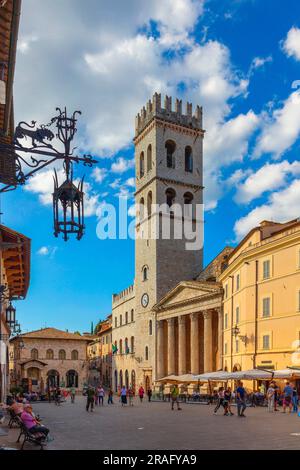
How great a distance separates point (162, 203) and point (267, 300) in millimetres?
28929

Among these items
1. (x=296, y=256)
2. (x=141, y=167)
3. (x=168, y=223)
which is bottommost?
(x=296, y=256)

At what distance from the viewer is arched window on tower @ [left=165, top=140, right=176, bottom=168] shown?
217ft

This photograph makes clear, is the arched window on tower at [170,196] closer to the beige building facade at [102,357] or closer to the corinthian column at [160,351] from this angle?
the corinthian column at [160,351]

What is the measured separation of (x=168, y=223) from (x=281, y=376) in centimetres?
3599

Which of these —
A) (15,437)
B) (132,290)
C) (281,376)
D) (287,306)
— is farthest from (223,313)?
(15,437)

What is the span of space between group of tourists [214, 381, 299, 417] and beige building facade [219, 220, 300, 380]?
2451 mm

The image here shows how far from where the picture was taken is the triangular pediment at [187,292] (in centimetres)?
5153

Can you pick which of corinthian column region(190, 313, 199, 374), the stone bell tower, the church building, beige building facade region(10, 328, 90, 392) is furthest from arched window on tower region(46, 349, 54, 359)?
corinthian column region(190, 313, 199, 374)

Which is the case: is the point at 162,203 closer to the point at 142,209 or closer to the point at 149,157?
the point at 142,209

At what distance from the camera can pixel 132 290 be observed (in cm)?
7144

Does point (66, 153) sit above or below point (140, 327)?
above

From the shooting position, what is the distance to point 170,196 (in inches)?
2584

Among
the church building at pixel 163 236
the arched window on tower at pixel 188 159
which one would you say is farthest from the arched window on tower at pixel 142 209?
the arched window on tower at pixel 188 159

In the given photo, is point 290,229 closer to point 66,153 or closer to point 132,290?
point 66,153
